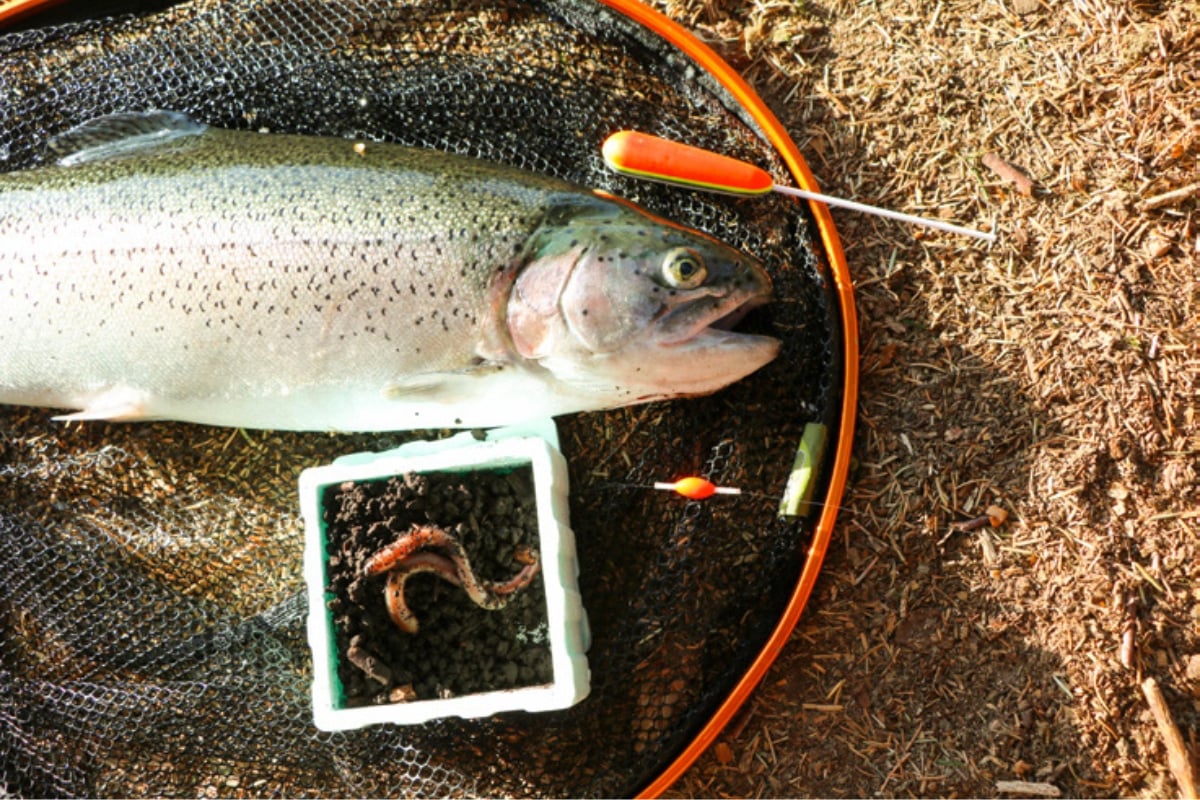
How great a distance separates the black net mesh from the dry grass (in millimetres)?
266

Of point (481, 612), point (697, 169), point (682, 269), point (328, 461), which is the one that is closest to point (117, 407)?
point (328, 461)

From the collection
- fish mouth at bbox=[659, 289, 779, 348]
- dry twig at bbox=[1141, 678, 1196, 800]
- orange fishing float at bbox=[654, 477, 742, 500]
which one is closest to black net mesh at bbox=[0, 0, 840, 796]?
orange fishing float at bbox=[654, 477, 742, 500]

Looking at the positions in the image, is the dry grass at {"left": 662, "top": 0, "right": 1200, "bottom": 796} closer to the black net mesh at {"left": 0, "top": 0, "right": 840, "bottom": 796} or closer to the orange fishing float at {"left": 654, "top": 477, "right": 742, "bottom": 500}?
the black net mesh at {"left": 0, "top": 0, "right": 840, "bottom": 796}

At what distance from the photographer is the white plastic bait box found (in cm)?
247

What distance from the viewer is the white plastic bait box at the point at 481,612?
8.11 feet

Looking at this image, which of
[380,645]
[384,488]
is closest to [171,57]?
[384,488]

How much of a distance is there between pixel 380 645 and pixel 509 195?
1.25 meters

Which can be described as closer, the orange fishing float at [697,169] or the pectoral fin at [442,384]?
the pectoral fin at [442,384]

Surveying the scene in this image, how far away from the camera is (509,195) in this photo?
2586 mm

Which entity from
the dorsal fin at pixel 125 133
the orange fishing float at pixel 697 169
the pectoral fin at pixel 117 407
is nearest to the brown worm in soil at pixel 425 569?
the pectoral fin at pixel 117 407

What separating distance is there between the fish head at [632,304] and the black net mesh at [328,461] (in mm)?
245

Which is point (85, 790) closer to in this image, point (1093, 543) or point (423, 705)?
point (423, 705)

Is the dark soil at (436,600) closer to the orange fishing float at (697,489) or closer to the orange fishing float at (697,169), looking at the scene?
the orange fishing float at (697,489)

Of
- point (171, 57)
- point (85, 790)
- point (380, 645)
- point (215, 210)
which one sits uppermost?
point (171, 57)
